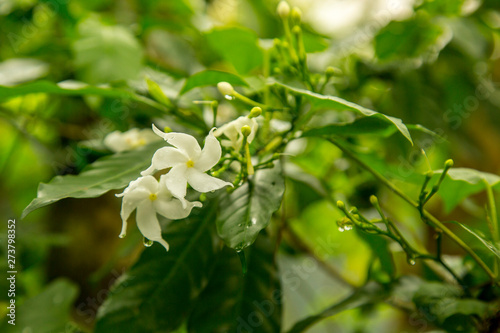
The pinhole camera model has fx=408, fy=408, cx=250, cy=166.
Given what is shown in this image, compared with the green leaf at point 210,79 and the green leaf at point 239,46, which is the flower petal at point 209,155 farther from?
the green leaf at point 239,46

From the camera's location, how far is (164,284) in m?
0.70

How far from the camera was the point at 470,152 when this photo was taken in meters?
1.12

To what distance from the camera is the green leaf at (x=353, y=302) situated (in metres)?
0.77

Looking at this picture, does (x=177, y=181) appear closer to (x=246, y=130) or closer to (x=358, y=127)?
(x=246, y=130)

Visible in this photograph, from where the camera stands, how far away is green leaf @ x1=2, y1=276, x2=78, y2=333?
907 millimetres

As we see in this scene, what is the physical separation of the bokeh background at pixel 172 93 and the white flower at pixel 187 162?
341mm

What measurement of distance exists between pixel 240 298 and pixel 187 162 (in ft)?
1.11

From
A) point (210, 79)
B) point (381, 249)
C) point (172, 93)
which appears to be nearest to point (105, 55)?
point (172, 93)

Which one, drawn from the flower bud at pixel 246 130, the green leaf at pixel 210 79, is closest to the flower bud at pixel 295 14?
the green leaf at pixel 210 79

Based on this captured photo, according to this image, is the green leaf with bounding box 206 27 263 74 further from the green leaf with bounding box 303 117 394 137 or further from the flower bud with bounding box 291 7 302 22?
the green leaf with bounding box 303 117 394 137

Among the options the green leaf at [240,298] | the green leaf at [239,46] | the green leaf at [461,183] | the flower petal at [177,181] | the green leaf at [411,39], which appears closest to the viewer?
the flower petal at [177,181]

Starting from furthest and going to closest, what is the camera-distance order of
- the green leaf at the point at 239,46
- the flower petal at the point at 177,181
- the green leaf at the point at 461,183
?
the green leaf at the point at 239,46 < the green leaf at the point at 461,183 < the flower petal at the point at 177,181

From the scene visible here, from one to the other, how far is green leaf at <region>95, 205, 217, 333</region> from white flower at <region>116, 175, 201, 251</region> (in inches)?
6.7

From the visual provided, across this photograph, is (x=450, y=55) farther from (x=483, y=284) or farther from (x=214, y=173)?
(x=214, y=173)
